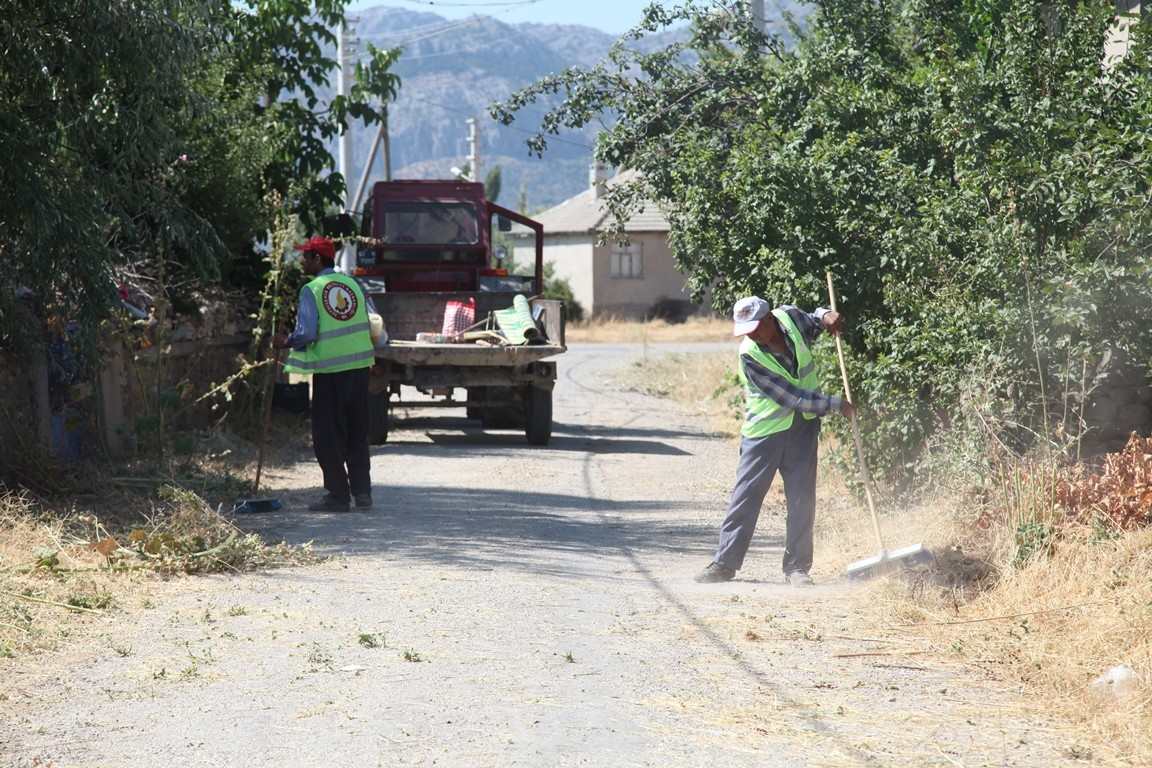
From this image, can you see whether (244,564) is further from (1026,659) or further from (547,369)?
(547,369)

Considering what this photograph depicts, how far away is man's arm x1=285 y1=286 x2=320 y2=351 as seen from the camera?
11.0 m

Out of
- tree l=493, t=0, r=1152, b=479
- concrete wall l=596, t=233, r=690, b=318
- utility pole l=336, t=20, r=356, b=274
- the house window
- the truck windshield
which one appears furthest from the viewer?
the house window

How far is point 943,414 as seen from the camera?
10.2 metres

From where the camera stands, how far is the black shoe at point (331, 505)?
11305mm

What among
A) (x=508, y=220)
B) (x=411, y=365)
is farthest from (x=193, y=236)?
(x=508, y=220)

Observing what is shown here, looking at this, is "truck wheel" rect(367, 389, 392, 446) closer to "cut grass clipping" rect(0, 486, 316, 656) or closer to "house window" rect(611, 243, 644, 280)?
"cut grass clipping" rect(0, 486, 316, 656)

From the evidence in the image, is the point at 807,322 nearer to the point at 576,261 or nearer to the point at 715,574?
the point at 715,574

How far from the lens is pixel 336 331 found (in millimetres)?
11148

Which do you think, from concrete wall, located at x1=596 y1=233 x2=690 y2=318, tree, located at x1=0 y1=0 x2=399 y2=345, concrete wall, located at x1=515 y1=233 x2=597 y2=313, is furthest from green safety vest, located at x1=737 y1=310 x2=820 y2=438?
concrete wall, located at x1=596 y1=233 x2=690 y2=318

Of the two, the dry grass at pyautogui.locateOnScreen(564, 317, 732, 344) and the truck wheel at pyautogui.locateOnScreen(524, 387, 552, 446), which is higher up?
the truck wheel at pyautogui.locateOnScreen(524, 387, 552, 446)

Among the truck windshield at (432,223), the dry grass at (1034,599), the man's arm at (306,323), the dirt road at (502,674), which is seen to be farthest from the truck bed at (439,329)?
the dry grass at (1034,599)

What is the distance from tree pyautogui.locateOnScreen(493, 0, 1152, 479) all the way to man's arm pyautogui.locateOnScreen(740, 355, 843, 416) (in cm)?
122

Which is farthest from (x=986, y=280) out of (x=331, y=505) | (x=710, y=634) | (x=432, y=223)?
(x=432, y=223)

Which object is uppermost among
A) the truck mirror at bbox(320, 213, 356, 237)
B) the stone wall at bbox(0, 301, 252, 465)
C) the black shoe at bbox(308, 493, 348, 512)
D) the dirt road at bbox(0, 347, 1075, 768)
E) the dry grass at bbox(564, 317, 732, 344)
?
the truck mirror at bbox(320, 213, 356, 237)
